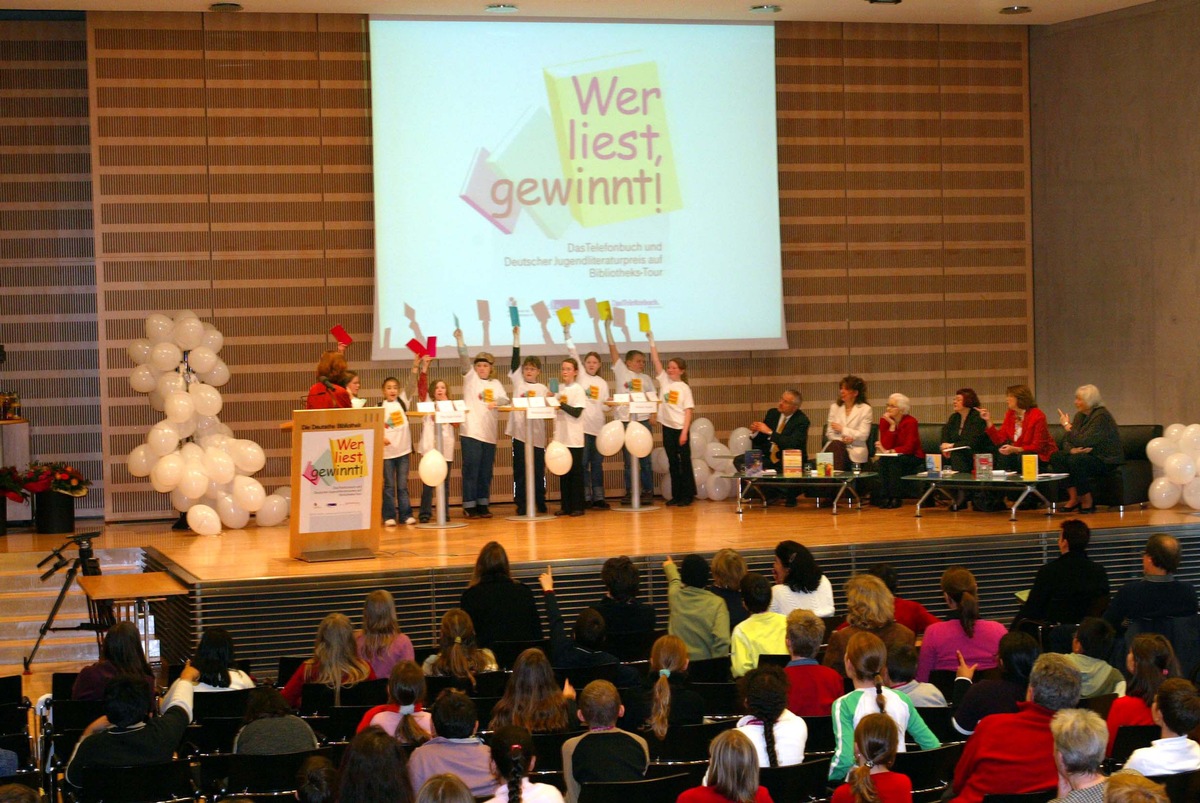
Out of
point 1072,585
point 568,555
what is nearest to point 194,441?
point 568,555

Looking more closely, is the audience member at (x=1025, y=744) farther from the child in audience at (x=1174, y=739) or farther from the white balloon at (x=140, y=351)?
the white balloon at (x=140, y=351)

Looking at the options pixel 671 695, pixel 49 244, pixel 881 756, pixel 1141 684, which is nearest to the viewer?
pixel 881 756

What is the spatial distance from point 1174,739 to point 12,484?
33.8ft

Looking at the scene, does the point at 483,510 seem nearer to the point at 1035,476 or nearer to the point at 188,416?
the point at 188,416

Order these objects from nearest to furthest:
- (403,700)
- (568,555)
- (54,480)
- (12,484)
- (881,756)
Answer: (881,756) → (403,700) → (568,555) → (12,484) → (54,480)

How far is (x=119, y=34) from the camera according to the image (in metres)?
12.7

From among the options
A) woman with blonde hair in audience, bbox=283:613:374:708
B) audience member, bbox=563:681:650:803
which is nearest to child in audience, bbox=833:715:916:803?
audience member, bbox=563:681:650:803

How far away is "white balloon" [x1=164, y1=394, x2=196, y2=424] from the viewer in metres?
11.4

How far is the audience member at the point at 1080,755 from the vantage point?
404 cm

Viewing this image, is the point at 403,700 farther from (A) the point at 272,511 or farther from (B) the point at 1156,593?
(A) the point at 272,511

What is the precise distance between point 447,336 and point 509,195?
1.57 m

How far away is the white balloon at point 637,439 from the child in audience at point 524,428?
829mm

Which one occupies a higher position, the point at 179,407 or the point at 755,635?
the point at 179,407

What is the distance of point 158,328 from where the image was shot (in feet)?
38.9
